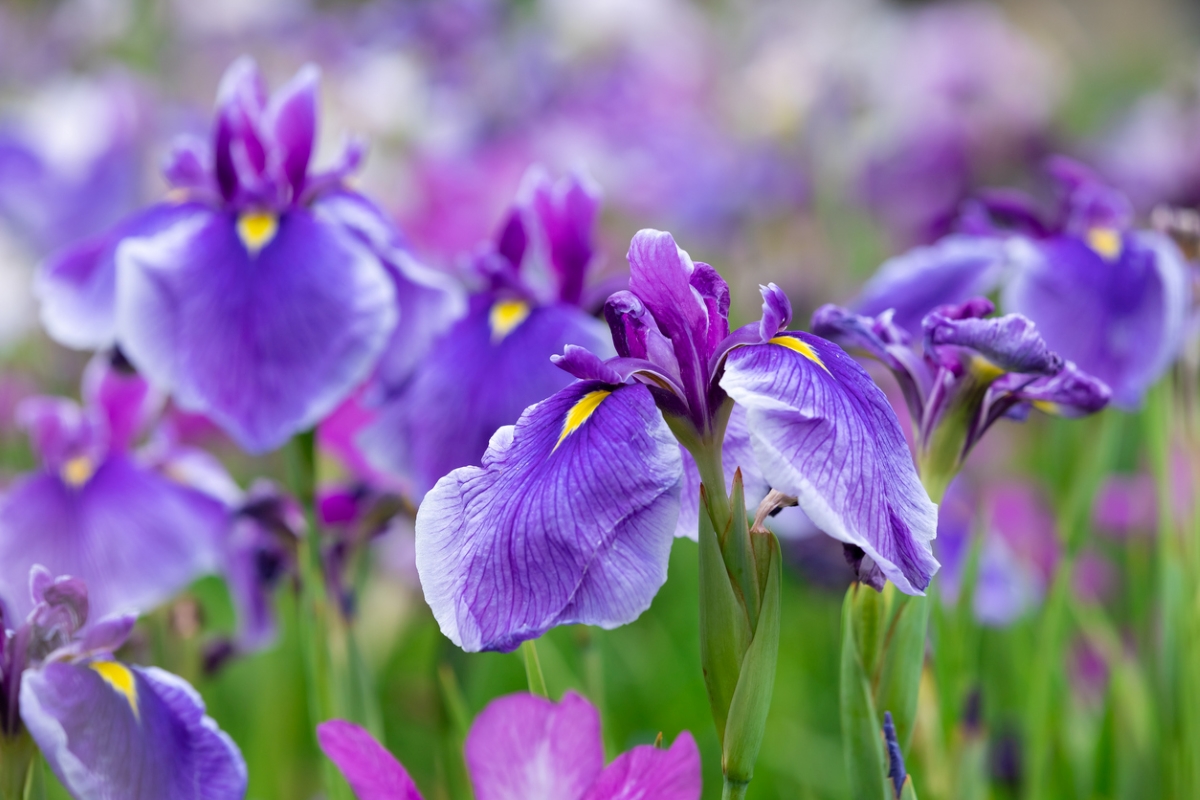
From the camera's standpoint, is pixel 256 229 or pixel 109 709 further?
pixel 256 229

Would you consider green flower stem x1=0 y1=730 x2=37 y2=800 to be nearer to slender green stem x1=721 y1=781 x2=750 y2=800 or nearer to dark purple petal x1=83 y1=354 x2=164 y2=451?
slender green stem x1=721 y1=781 x2=750 y2=800

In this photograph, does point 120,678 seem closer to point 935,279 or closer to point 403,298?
point 403,298

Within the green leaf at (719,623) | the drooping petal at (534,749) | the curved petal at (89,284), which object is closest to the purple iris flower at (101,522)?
the curved petal at (89,284)

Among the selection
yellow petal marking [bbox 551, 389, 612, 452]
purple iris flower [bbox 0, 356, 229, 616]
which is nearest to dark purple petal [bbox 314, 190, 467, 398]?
purple iris flower [bbox 0, 356, 229, 616]

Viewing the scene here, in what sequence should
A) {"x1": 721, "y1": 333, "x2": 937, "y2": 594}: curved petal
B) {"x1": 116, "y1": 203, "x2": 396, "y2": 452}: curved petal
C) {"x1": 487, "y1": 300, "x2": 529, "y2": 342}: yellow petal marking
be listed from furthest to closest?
{"x1": 487, "y1": 300, "x2": 529, "y2": 342}: yellow petal marking
{"x1": 116, "y1": 203, "x2": 396, "y2": 452}: curved petal
{"x1": 721, "y1": 333, "x2": 937, "y2": 594}: curved petal

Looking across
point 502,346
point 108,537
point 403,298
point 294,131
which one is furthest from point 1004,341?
point 108,537

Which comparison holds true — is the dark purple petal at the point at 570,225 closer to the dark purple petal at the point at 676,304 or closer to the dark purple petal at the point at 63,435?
the dark purple petal at the point at 676,304
